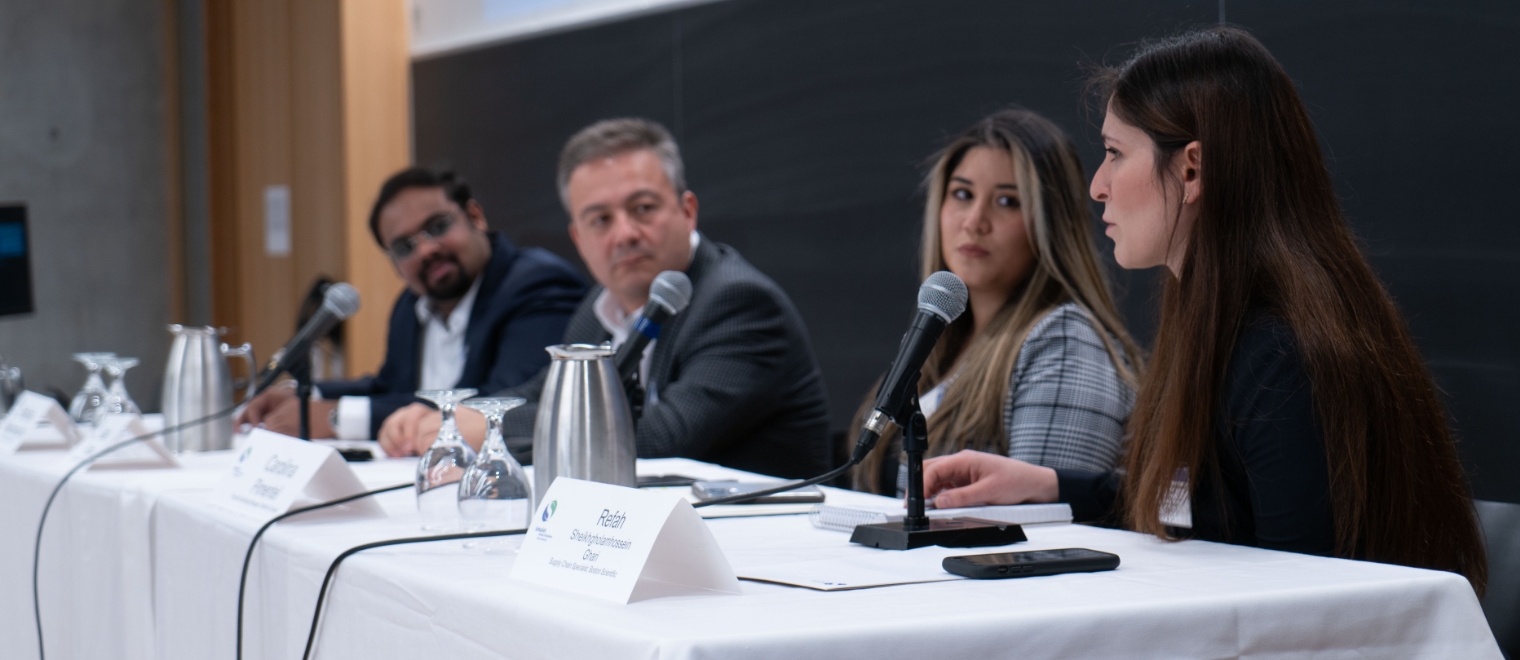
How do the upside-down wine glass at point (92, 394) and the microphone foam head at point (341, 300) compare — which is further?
the upside-down wine glass at point (92, 394)

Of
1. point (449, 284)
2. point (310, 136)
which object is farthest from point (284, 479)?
point (310, 136)

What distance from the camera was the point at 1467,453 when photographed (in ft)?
7.36

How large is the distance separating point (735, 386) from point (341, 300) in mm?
726

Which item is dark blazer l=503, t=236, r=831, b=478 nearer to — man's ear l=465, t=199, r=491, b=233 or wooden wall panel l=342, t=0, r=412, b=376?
man's ear l=465, t=199, r=491, b=233

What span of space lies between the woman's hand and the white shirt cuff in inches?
59.9

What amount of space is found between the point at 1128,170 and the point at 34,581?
1.75 m

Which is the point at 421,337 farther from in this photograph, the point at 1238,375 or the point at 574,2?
the point at 1238,375

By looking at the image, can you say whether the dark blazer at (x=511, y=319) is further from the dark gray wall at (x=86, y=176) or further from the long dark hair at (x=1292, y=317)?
the dark gray wall at (x=86, y=176)

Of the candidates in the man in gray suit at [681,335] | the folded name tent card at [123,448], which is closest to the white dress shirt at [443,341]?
the man in gray suit at [681,335]

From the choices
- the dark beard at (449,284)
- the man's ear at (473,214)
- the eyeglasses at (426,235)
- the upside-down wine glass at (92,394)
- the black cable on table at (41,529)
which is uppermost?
the man's ear at (473,214)

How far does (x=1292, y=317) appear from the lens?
50.1 inches

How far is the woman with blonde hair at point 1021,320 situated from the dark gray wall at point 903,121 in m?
0.29

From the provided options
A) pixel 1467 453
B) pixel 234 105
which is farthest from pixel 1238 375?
pixel 234 105

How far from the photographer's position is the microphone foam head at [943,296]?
1229 mm
